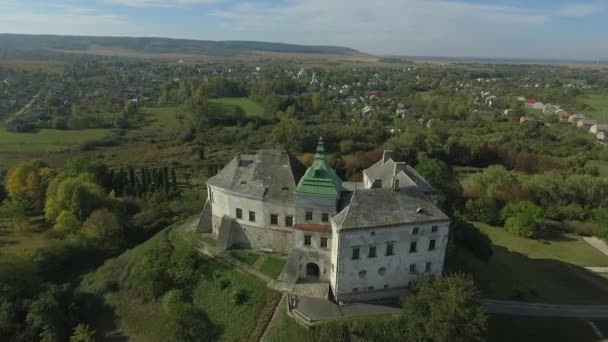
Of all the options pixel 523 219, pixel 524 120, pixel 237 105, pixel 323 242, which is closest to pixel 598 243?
pixel 523 219

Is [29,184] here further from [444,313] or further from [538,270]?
[538,270]

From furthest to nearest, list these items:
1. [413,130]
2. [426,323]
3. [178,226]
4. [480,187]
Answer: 1. [413,130]
2. [480,187]
3. [178,226]
4. [426,323]

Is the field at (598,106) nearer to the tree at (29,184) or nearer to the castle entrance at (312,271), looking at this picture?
the castle entrance at (312,271)

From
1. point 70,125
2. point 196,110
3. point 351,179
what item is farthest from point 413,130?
point 70,125

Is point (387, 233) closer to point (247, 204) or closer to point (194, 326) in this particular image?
point (247, 204)

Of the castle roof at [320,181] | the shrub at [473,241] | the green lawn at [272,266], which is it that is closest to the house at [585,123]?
the shrub at [473,241]

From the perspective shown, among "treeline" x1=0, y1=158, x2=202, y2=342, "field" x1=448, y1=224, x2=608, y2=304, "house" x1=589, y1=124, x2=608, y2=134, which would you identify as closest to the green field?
"treeline" x1=0, y1=158, x2=202, y2=342
